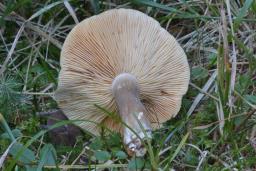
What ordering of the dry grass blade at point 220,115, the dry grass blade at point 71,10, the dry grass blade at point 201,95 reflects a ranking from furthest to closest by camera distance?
the dry grass blade at point 71,10, the dry grass blade at point 201,95, the dry grass blade at point 220,115

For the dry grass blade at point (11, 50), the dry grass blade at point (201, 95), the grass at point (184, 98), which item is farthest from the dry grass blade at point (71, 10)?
the dry grass blade at point (201, 95)

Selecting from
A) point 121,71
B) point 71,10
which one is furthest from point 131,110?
point 71,10

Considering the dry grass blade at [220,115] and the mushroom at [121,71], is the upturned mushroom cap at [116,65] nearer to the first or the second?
the mushroom at [121,71]

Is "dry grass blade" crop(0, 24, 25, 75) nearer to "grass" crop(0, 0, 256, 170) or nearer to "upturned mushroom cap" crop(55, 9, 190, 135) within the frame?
"grass" crop(0, 0, 256, 170)

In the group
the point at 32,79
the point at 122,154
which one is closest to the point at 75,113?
the point at 32,79

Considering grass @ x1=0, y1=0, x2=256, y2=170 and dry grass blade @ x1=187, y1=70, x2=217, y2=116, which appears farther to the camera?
dry grass blade @ x1=187, y1=70, x2=217, y2=116

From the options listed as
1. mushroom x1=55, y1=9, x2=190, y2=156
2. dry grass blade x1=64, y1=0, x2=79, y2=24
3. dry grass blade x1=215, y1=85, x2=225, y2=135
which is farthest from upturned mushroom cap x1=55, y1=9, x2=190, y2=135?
dry grass blade x1=64, y1=0, x2=79, y2=24

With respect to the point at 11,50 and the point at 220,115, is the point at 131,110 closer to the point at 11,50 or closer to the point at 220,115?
the point at 220,115
